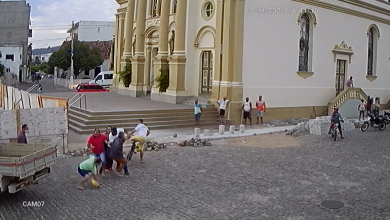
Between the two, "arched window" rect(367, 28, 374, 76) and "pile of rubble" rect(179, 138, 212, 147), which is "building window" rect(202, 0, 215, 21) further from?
"arched window" rect(367, 28, 374, 76)

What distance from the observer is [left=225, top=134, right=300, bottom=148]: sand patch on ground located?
49.4 ft

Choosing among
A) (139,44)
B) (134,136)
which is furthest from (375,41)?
(134,136)

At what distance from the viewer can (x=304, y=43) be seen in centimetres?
2441

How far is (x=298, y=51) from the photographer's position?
2356 centimetres

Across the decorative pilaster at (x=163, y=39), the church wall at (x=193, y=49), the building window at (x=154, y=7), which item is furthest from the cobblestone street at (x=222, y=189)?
the building window at (x=154, y=7)

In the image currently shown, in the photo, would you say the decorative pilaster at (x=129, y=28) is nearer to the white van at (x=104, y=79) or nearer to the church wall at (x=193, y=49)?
the church wall at (x=193, y=49)

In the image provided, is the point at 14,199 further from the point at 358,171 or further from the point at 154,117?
the point at 154,117

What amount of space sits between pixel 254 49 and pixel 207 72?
3.03 meters

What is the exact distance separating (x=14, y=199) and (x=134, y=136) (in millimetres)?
3931

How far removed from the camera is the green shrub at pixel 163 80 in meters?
23.6

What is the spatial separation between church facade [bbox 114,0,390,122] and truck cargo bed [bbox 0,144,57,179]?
1287 cm

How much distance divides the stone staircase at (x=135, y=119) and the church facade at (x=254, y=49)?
5.91 feet

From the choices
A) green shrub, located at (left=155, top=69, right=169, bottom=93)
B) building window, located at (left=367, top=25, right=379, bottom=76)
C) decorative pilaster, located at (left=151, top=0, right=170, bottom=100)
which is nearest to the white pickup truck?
green shrub, located at (left=155, top=69, right=169, bottom=93)

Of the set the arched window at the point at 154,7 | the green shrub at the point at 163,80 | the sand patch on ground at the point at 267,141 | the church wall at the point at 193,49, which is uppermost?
the arched window at the point at 154,7
